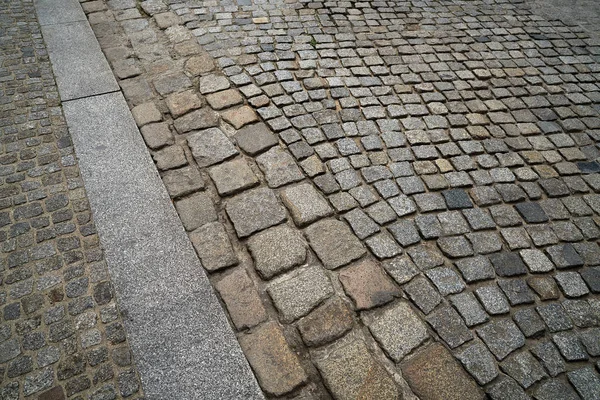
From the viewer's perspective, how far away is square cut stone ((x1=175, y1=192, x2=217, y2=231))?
304 centimetres

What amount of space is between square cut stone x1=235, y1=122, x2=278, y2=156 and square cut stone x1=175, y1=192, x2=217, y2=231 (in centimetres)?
65

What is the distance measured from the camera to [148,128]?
147 inches

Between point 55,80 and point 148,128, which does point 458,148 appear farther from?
point 55,80

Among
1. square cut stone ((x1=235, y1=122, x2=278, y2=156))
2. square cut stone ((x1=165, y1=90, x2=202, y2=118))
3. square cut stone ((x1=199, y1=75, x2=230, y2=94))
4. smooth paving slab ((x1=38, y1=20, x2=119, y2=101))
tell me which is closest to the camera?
square cut stone ((x1=235, y1=122, x2=278, y2=156))

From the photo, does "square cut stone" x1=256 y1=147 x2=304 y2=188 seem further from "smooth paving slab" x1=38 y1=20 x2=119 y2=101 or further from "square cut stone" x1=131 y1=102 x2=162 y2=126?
"smooth paving slab" x1=38 y1=20 x2=119 y2=101

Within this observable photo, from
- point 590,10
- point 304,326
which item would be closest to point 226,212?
point 304,326

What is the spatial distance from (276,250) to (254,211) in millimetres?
416

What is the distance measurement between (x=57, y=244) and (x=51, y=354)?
2.63 ft

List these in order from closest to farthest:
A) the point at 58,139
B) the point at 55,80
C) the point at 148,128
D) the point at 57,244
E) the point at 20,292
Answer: the point at 20,292 < the point at 57,244 < the point at 58,139 < the point at 148,128 < the point at 55,80

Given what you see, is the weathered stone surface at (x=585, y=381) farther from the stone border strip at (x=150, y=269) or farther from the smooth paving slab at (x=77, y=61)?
the smooth paving slab at (x=77, y=61)

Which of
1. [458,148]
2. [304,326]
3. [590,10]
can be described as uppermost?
[590,10]

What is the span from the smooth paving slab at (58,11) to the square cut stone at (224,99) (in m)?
2.43

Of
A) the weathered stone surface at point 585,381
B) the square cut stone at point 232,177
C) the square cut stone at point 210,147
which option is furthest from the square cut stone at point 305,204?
the weathered stone surface at point 585,381

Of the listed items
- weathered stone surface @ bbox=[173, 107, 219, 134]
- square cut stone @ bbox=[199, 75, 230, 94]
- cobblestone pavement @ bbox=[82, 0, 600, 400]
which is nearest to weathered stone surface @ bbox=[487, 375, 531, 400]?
cobblestone pavement @ bbox=[82, 0, 600, 400]
